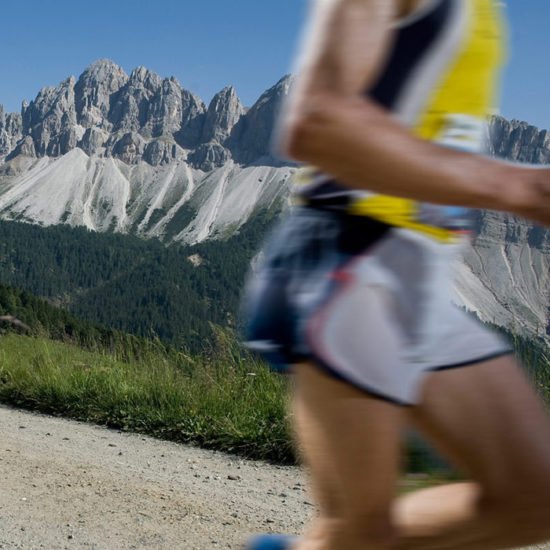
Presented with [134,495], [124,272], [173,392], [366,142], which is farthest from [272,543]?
[124,272]

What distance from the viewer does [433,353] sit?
1393 mm

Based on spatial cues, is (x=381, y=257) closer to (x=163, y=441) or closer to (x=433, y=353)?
(x=433, y=353)

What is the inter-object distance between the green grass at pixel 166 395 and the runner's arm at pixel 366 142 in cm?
384

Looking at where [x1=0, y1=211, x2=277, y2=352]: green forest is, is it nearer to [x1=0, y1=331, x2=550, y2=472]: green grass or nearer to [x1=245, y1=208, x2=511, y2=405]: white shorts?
[x1=0, y1=331, x2=550, y2=472]: green grass

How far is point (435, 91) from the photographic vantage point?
1.37 m

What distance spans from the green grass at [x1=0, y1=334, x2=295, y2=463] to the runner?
138 inches

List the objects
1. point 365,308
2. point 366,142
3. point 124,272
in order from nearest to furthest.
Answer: point 366,142 < point 365,308 < point 124,272

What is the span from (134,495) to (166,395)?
1.74 metres

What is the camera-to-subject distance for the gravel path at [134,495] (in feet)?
11.5

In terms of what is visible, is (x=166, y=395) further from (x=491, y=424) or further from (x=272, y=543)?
(x=491, y=424)

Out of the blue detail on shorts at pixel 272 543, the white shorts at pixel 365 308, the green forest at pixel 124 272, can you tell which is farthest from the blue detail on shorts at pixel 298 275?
the green forest at pixel 124 272

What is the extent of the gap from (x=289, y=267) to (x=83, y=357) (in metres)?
6.01

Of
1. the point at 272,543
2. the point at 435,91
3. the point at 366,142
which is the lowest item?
the point at 272,543

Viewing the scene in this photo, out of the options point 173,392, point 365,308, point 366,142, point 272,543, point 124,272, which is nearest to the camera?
point 366,142
